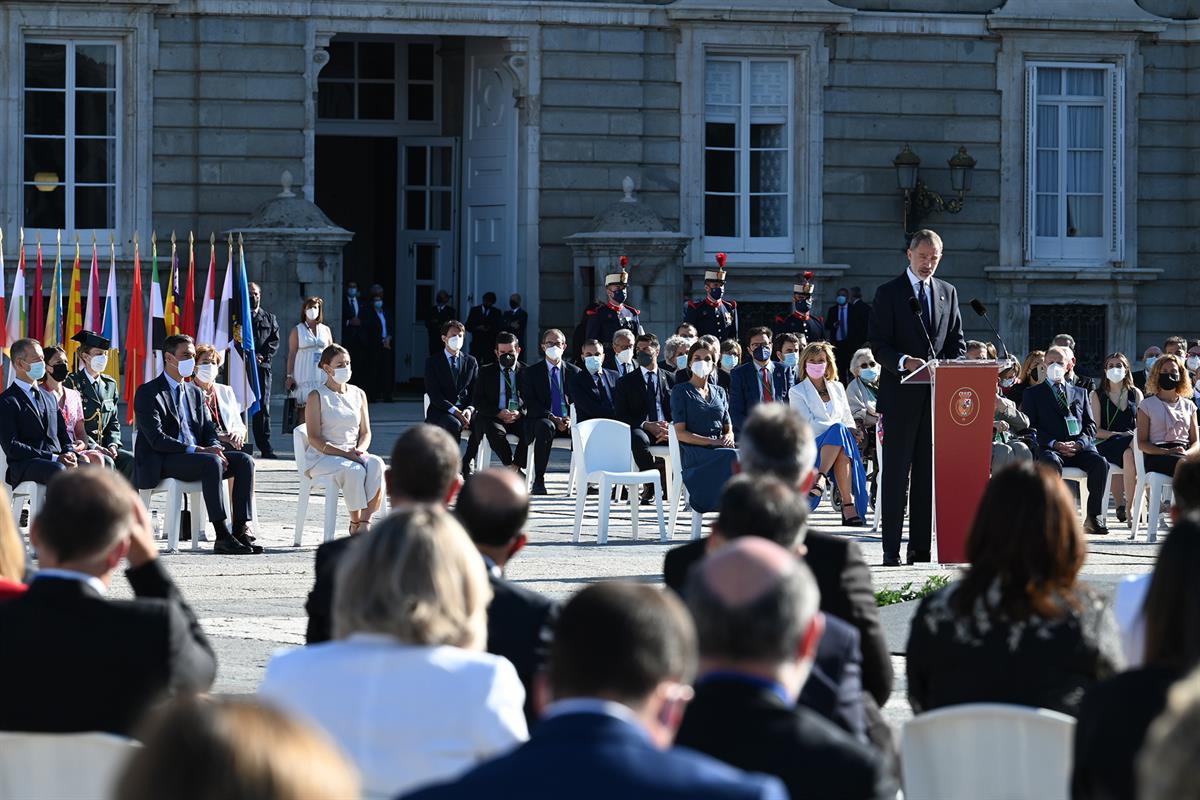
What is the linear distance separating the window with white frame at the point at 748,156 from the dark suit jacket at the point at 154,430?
40.0 ft

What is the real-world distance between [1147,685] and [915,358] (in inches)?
275

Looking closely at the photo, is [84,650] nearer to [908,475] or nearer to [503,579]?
[503,579]

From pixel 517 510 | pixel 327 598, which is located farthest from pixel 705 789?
pixel 327 598

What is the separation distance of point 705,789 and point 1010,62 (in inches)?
871

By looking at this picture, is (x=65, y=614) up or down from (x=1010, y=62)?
down

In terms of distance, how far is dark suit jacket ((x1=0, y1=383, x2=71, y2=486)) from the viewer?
11.8 m

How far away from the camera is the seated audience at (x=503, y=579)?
15.5 ft

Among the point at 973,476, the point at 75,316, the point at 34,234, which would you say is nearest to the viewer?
the point at 973,476

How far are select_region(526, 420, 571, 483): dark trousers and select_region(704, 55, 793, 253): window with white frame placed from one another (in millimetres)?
8066

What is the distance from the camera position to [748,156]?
78.1ft

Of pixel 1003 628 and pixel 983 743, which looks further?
pixel 1003 628

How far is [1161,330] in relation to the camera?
24.3 metres

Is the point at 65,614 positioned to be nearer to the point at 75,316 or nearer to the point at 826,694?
the point at 826,694

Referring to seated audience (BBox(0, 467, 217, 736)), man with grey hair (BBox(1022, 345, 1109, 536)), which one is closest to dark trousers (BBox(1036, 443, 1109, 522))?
man with grey hair (BBox(1022, 345, 1109, 536))
